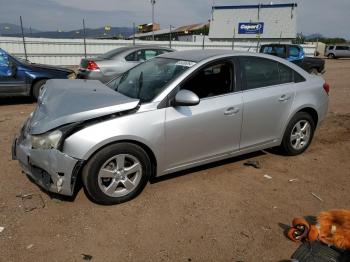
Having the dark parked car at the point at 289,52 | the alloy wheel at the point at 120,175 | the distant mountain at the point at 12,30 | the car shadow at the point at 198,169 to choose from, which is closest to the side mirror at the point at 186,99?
the alloy wheel at the point at 120,175

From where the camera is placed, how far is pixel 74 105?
353 centimetres

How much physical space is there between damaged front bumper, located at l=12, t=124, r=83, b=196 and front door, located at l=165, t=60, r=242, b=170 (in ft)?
3.44

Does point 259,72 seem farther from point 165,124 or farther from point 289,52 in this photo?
point 289,52

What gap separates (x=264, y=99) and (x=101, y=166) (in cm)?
228

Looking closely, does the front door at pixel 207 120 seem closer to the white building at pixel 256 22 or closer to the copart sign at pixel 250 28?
the white building at pixel 256 22

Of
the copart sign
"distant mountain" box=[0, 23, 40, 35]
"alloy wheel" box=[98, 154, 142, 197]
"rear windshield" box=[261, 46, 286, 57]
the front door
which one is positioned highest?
the copart sign

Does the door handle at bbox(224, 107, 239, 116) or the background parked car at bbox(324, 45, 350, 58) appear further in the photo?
the background parked car at bbox(324, 45, 350, 58)

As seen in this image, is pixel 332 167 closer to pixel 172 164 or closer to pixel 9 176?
pixel 172 164

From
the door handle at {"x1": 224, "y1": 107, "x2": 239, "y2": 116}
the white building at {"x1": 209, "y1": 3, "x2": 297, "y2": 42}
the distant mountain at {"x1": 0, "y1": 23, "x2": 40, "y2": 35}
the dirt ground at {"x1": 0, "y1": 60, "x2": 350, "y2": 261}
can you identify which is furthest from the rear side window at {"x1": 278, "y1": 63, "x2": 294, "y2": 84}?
the white building at {"x1": 209, "y1": 3, "x2": 297, "y2": 42}

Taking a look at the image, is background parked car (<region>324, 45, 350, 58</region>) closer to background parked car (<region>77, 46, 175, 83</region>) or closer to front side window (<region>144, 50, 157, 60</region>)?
front side window (<region>144, 50, 157, 60</region>)

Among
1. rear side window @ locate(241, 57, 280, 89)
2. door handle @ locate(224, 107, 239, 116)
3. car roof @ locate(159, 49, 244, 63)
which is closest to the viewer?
door handle @ locate(224, 107, 239, 116)

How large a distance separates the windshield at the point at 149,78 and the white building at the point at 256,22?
40.9m

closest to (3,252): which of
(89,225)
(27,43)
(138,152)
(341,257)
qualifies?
(89,225)

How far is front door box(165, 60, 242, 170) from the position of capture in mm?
3780
